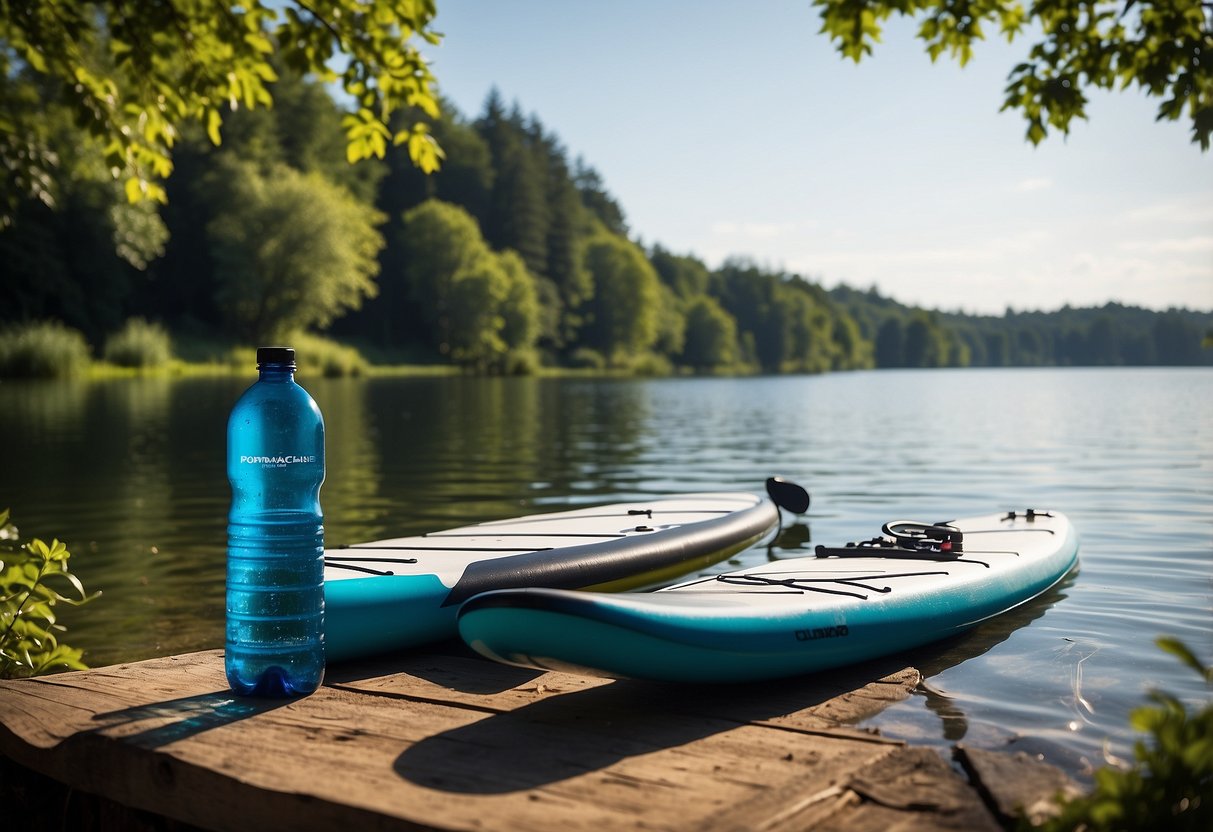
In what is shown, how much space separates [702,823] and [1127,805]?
0.81 metres

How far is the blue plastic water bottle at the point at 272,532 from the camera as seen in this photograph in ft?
9.60

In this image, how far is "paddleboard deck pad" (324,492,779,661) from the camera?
3938 millimetres

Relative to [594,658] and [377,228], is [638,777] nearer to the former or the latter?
[594,658]

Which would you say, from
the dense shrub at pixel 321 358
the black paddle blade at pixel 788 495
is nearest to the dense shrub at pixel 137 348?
the dense shrub at pixel 321 358


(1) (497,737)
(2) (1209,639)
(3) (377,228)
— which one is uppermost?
(3) (377,228)

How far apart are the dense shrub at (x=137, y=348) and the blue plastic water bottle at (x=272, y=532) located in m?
36.0

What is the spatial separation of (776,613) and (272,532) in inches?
66.7

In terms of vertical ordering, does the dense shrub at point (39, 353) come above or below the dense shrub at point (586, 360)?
below

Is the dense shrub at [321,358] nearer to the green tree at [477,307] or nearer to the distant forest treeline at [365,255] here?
the distant forest treeline at [365,255]

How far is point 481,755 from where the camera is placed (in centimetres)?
251

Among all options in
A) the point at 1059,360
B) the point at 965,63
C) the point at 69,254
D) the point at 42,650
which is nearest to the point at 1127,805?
the point at 42,650

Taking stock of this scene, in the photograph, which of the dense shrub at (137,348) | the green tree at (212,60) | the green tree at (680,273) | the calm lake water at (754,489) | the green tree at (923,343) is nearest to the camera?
the calm lake water at (754,489)

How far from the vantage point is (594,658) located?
113 inches

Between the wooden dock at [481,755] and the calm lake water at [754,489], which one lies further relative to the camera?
the calm lake water at [754,489]
